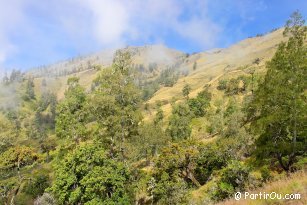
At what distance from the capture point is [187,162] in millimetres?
56781

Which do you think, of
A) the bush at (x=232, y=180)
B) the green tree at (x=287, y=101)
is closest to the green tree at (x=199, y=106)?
the bush at (x=232, y=180)

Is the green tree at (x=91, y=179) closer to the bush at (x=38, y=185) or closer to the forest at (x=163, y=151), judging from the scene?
the forest at (x=163, y=151)

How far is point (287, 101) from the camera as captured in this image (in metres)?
31.5

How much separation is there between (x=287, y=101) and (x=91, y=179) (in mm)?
22350

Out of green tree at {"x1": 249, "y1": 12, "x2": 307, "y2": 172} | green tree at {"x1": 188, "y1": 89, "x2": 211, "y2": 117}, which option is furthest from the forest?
green tree at {"x1": 188, "y1": 89, "x2": 211, "y2": 117}

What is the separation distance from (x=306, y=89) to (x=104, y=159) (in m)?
23.5

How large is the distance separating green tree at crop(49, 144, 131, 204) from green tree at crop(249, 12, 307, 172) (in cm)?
1650

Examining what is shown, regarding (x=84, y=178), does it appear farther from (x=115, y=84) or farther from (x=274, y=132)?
(x=274, y=132)

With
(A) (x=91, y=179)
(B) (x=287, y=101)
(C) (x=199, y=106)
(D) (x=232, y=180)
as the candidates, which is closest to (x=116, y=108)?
(A) (x=91, y=179)

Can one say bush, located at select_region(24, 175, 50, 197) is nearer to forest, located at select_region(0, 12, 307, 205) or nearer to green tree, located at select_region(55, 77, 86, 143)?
forest, located at select_region(0, 12, 307, 205)

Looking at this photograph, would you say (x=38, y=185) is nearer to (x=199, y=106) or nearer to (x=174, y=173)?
(x=174, y=173)

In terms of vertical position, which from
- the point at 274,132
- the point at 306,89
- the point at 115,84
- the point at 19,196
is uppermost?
the point at 115,84

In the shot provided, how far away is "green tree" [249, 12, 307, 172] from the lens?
31.5 metres

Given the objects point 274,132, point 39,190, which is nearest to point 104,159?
point 274,132
